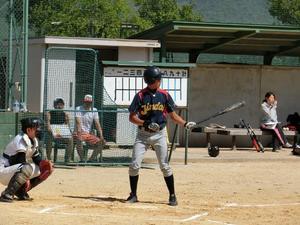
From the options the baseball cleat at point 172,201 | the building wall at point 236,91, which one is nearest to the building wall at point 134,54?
the building wall at point 236,91

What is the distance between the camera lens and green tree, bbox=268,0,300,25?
44531 mm

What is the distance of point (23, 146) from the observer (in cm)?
1062

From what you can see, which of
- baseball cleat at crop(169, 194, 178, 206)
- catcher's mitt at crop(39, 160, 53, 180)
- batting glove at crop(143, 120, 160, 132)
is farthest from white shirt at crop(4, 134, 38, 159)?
baseball cleat at crop(169, 194, 178, 206)

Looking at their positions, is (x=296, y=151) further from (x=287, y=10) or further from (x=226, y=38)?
(x=287, y=10)

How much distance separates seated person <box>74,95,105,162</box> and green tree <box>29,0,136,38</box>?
66.3 feet

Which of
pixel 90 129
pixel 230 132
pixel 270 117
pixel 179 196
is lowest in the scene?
pixel 179 196

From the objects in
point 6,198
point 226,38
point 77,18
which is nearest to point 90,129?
point 6,198

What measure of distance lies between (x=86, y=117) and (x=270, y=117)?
6232 millimetres

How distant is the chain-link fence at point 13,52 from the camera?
17.1m

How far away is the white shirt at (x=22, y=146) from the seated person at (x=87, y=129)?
497cm

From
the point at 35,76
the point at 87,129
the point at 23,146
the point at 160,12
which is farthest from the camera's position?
the point at 160,12

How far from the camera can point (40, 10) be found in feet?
119

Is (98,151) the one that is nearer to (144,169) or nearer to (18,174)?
(144,169)

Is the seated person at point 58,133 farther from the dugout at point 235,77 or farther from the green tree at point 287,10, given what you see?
the green tree at point 287,10
